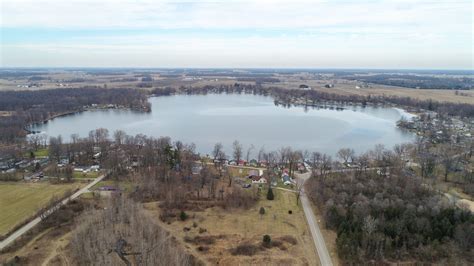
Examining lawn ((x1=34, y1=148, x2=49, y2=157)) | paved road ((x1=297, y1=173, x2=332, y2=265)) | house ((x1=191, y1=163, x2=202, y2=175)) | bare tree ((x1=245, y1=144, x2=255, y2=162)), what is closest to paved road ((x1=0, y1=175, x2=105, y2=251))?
house ((x1=191, y1=163, x2=202, y2=175))

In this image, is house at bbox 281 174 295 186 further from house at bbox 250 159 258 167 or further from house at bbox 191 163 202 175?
house at bbox 191 163 202 175

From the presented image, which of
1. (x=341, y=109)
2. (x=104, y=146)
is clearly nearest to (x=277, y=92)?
(x=341, y=109)

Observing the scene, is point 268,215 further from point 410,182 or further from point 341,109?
point 341,109

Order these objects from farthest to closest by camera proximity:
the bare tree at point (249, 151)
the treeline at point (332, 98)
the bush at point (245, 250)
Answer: the treeline at point (332, 98)
the bare tree at point (249, 151)
the bush at point (245, 250)

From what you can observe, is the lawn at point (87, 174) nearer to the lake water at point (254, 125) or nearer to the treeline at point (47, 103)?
the lake water at point (254, 125)

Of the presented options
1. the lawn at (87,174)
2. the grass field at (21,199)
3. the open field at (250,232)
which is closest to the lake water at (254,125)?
A: the lawn at (87,174)

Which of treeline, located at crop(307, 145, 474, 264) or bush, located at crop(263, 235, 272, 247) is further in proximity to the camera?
bush, located at crop(263, 235, 272, 247)

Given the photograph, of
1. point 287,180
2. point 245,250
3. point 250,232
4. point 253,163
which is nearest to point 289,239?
point 250,232
